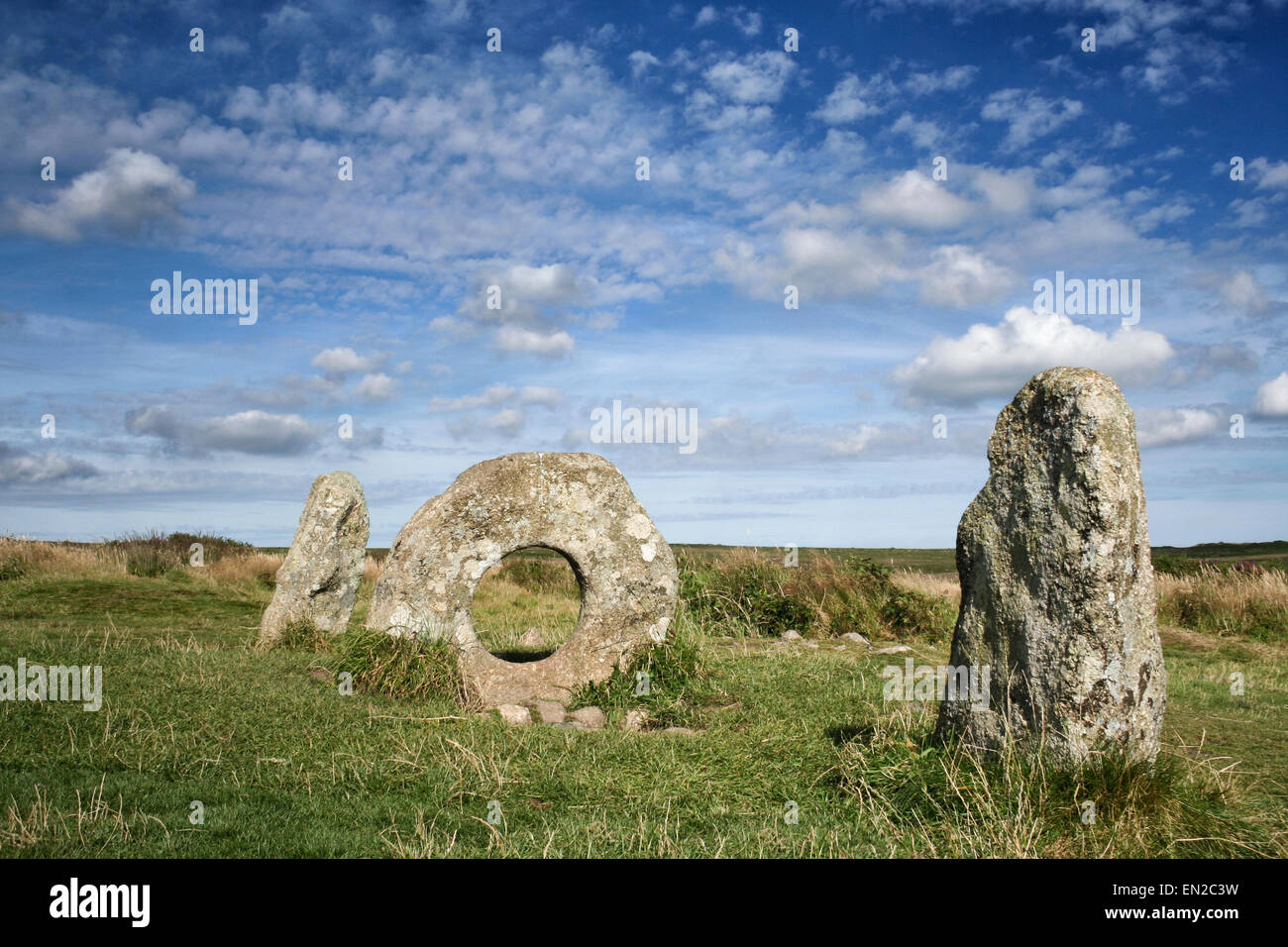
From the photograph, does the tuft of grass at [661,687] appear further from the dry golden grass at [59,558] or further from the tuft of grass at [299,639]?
the dry golden grass at [59,558]

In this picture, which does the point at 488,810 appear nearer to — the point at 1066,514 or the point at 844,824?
the point at 844,824

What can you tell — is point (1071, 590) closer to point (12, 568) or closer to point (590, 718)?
point (590, 718)

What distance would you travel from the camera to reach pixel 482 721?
7992mm

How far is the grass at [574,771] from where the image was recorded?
202 inches

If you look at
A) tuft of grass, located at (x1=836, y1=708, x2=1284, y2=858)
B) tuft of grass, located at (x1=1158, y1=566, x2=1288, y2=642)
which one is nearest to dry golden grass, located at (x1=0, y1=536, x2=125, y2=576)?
tuft of grass, located at (x1=836, y1=708, x2=1284, y2=858)

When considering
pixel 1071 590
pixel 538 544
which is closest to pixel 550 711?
pixel 538 544

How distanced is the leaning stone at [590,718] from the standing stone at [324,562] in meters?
6.25

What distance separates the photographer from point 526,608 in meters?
18.8

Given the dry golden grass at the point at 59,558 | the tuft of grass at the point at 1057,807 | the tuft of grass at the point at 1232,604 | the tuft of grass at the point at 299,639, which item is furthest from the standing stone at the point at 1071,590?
the dry golden grass at the point at 59,558

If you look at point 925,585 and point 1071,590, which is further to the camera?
point 925,585

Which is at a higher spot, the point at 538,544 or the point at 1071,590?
the point at 538,544

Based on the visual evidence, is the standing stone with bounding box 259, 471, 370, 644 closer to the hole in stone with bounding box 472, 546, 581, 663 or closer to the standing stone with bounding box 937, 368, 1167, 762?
the hole in stone with bounding box 472, 546, 581, 663

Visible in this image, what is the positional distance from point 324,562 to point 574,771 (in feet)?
26.4
